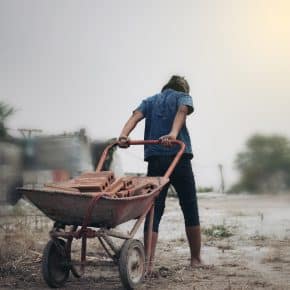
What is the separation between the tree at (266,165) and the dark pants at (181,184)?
0.50m

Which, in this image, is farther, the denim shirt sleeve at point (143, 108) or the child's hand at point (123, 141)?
the denim shirt sleeve at point (143, 108)

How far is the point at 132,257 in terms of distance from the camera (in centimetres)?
336

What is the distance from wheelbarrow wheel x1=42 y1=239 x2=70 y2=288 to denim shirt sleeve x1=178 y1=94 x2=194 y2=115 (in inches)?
55.0

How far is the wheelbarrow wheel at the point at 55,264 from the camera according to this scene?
11.2 feet

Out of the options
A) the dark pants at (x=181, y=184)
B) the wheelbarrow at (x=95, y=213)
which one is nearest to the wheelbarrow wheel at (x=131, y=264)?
the wheelbarrow at (x=95, y=213)

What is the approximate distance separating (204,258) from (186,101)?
1453 millimetres

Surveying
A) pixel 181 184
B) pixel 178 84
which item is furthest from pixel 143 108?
pixel 181 184

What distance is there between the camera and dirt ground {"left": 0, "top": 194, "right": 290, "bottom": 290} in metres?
3.67

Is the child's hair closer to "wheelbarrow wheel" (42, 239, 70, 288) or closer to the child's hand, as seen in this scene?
the child's hand

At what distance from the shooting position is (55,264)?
3.54 metres

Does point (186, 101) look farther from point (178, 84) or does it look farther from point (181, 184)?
point (181, 184)

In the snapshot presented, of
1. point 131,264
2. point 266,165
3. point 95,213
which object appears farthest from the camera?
point 266,165

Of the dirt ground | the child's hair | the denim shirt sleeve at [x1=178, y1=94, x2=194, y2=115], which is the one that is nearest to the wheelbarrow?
the dirt ground

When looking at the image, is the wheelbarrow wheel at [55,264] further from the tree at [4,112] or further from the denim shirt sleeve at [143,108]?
the tree at [4,112]
